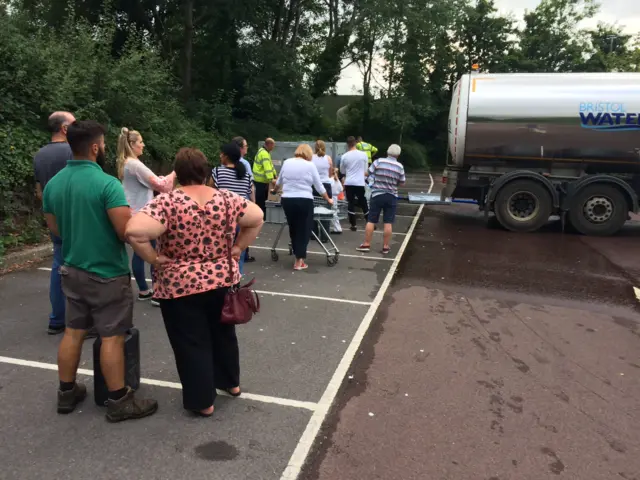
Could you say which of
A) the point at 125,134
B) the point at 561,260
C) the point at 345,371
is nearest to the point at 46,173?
the point at 125,134

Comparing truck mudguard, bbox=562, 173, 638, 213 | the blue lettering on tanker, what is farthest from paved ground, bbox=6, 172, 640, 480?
the blue lettering on tanker

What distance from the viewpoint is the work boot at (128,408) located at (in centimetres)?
301

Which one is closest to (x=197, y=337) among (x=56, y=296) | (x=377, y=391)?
(x=377, y=391)

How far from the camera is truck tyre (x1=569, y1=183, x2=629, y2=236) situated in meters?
9.72

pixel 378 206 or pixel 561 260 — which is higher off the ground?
pixel 378 206

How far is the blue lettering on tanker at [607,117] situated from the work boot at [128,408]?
925cm

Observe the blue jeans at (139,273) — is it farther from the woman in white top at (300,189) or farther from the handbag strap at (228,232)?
the handbag strap at (228,232)

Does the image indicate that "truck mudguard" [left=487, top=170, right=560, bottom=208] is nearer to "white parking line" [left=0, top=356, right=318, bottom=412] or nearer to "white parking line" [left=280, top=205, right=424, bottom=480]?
"white parking line" [left=280, top=205, right=424, bottom=480]

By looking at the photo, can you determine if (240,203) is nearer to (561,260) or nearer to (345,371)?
(345,371)

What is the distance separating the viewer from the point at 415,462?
2.74 meters

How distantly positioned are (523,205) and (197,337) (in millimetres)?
8678

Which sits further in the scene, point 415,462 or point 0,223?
point 0,223

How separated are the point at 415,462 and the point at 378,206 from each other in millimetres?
5086

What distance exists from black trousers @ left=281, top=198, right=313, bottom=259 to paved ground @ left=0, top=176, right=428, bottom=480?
1138 mm
